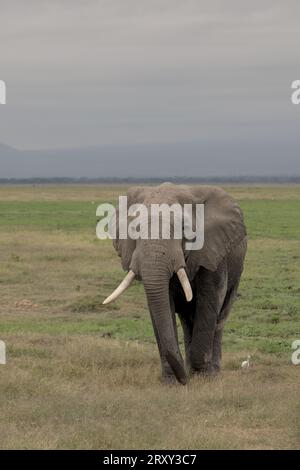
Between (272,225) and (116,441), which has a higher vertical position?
(116,441)

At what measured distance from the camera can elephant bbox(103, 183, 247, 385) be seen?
11227 mm

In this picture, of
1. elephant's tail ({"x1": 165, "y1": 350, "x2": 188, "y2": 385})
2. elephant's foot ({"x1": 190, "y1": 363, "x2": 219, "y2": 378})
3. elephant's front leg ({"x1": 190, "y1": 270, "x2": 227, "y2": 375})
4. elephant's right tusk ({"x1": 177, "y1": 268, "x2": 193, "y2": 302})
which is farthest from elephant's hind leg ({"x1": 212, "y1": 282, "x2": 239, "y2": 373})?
elephant's right tusk ({"x1": 177, "y1": 268, "x2": 193, "y2": 302})

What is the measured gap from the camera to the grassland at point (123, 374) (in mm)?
9523

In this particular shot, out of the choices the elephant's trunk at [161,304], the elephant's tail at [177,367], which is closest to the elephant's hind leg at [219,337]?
the elephant's tail at [177,367]

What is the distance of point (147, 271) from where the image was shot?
11.1 m

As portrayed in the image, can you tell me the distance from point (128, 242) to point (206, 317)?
150 centimetres

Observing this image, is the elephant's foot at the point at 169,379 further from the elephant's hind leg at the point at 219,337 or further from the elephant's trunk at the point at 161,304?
the elephant's hind leg at the point at 219,337

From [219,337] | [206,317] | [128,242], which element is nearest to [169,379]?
[206,317]

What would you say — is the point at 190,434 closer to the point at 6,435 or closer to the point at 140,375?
the point at 6,435

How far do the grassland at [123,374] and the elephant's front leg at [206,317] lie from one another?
1.18 ft

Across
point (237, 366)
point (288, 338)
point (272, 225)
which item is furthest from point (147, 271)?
point (272, 225)

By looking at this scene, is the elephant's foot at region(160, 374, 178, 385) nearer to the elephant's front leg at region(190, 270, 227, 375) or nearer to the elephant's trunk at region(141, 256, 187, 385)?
the elephant's front leg at region(190, 270, 227, 375)

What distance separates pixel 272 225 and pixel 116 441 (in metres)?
36.6

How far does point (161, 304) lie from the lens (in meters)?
11.2
